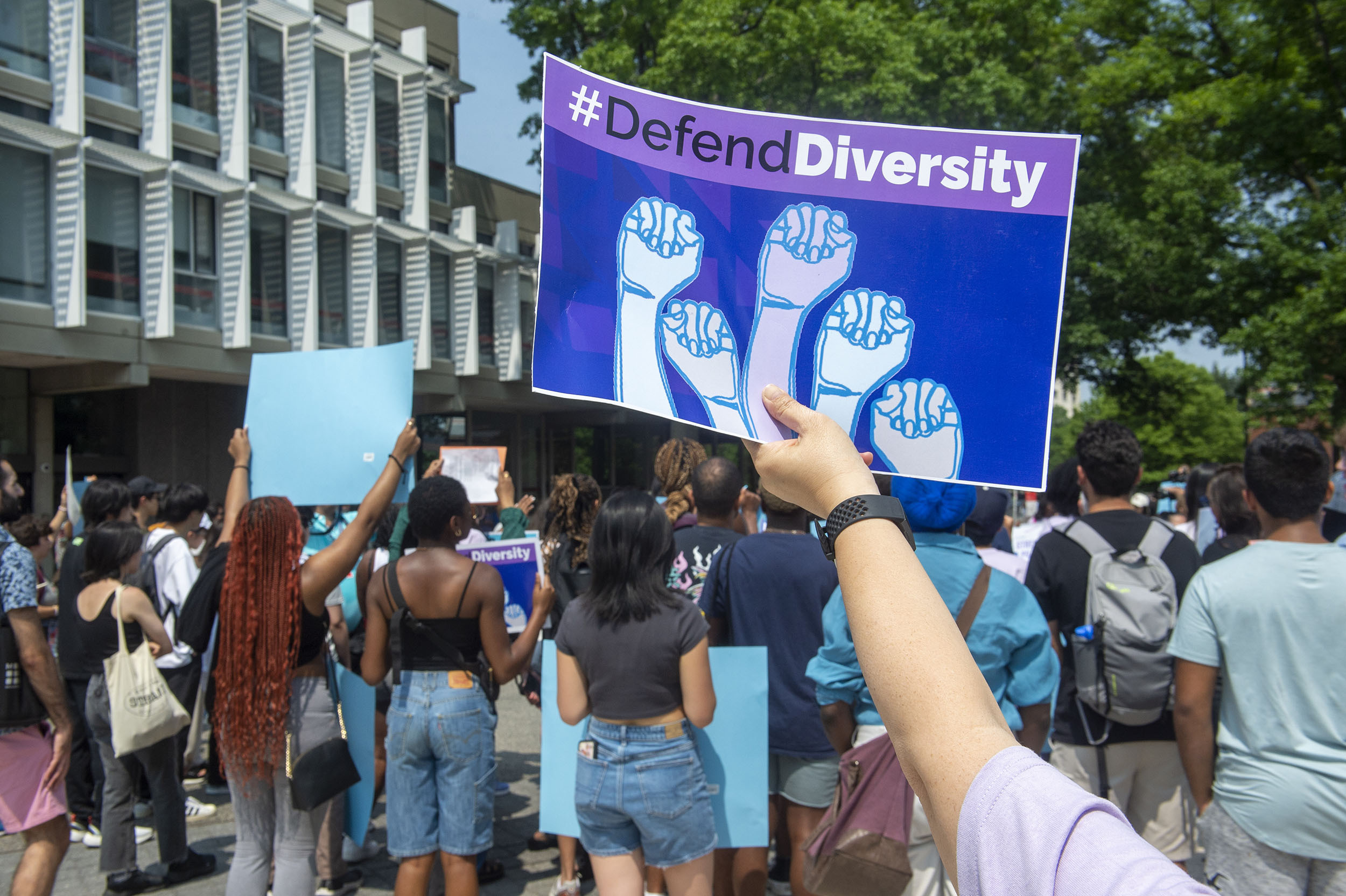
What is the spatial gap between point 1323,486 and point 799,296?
198 centimetres

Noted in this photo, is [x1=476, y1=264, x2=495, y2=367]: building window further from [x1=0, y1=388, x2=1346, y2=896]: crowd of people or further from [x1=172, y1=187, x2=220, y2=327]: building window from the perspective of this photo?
[x1=0, y1=388, x2=1346, y2=896]: crowd of people

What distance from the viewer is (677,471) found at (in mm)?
5566

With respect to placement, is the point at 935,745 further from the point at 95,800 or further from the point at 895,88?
the point at 895,88

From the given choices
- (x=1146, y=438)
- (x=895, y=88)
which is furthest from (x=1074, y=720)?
(x=1146, y=438)

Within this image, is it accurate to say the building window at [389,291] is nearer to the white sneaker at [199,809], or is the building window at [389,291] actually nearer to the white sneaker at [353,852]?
the white sneaker at [199,809]

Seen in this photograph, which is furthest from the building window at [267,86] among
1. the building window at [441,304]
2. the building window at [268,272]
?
the building window at [441,304]

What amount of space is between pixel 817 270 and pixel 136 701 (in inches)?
160

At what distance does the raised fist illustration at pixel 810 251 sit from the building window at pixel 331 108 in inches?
854

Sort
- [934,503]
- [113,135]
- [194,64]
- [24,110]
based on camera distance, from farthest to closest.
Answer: [194,64], [113,135], [24,110], [934,503]

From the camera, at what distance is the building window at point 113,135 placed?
17.0 metres

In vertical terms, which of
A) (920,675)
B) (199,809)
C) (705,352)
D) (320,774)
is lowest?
(199,809)

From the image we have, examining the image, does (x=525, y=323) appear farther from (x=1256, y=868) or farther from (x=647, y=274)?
(x=647, y=274)

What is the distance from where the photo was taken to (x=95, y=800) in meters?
5.68

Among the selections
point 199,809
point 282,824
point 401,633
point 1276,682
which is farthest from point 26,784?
point 1276,682
